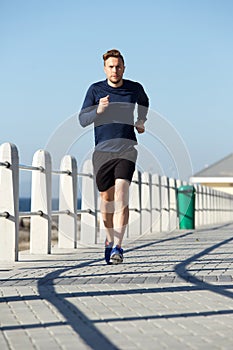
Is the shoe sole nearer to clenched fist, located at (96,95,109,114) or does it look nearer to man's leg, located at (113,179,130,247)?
man's leg, located at (113,179,130,247)

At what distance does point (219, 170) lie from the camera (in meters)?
75.1

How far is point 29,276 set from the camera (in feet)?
27.1

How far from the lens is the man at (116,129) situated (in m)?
9.29

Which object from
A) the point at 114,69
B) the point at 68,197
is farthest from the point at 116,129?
the point at 68,197

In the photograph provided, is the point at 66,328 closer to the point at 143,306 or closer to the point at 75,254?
the point at 143,306

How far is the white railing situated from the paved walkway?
72 cm

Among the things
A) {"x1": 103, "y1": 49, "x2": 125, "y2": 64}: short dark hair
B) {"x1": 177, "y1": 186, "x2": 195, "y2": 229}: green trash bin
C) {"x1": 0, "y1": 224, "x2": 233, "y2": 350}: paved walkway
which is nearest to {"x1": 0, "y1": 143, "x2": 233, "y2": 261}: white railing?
{"x1": 177, "y1": 186, "x2": 195, "y2": 229}: green trash bin

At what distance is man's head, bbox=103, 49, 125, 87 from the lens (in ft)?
30.4

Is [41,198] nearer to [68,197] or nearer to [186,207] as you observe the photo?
[68,197]

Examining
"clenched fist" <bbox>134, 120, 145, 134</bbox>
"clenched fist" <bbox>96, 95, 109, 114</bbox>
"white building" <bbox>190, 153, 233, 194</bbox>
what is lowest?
"clenched fist" <bbox>134, 120, 145, 134</bbox>

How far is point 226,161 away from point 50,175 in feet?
226

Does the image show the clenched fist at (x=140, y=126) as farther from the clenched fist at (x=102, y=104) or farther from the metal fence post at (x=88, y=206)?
the metal fence post at (x=88, y=206)

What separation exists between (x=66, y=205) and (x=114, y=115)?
14.4 ft

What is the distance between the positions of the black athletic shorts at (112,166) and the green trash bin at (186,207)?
13280 mm
